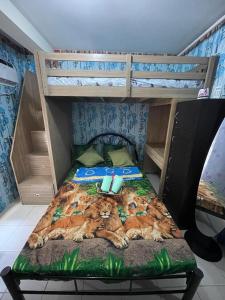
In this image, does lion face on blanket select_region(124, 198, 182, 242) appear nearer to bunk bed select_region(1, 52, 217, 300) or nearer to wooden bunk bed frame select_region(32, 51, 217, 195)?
bunk bed select_region(1, 52, 217, 300)

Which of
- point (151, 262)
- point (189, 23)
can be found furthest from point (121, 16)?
point (151, 262)

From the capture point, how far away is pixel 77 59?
1.66 metres

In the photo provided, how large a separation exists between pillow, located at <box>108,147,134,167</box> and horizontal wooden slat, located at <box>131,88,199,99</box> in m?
1.27

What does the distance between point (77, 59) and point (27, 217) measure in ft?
7.54

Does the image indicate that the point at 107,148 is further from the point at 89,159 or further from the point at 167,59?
the point at 167,59

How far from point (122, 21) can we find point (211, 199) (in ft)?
7.96

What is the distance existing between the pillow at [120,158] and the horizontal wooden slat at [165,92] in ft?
4.16

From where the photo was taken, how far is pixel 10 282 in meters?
0.99

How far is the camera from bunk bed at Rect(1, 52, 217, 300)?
102 cm

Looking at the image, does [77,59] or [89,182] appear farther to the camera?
[89,182]

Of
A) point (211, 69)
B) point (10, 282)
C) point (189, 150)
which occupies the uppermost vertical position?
point (211, 69)

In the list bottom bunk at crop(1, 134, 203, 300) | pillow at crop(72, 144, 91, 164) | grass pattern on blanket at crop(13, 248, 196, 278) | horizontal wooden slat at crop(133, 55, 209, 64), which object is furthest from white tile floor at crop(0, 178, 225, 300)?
horizontal wooden slat at crop(133, 55, 209, 64)

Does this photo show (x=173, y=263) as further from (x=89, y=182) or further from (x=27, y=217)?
(x=27, y=217)

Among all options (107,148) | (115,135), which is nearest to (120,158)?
(107,148)
